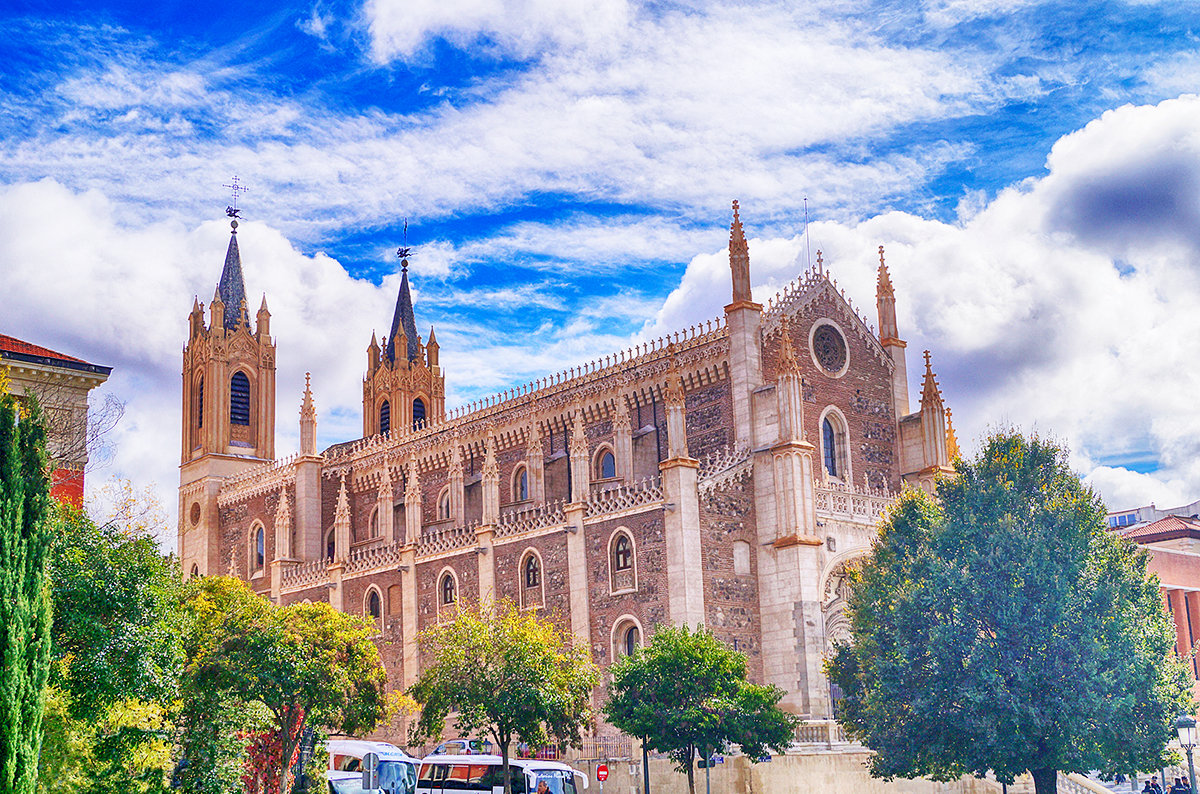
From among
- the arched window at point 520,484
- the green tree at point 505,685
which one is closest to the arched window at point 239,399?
the arched window at point 520,484

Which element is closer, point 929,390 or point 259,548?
point 929,390

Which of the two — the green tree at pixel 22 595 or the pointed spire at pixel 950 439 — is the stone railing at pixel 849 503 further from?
the green tree at pixel 22 595

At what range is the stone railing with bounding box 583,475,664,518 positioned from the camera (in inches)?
1800

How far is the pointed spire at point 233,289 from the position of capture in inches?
2997

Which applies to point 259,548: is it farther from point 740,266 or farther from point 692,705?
point 692,705

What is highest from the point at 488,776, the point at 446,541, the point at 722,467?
the point at 722,467

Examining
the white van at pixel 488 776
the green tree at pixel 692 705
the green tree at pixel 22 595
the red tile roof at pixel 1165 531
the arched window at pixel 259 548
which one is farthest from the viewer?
the red tile roof at pixel 1165 531

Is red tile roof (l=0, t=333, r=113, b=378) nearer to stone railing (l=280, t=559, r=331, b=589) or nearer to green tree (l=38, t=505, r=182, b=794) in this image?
green tree (l=38, t=505, r=182, b=794)

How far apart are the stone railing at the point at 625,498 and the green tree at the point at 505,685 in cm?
644

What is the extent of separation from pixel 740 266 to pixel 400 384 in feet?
122

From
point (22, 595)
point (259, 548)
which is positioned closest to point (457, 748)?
point (22, 595)

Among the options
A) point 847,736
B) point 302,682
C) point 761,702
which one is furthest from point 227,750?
point 847,736

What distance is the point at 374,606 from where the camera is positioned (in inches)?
2283

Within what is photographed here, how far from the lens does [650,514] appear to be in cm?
4547
